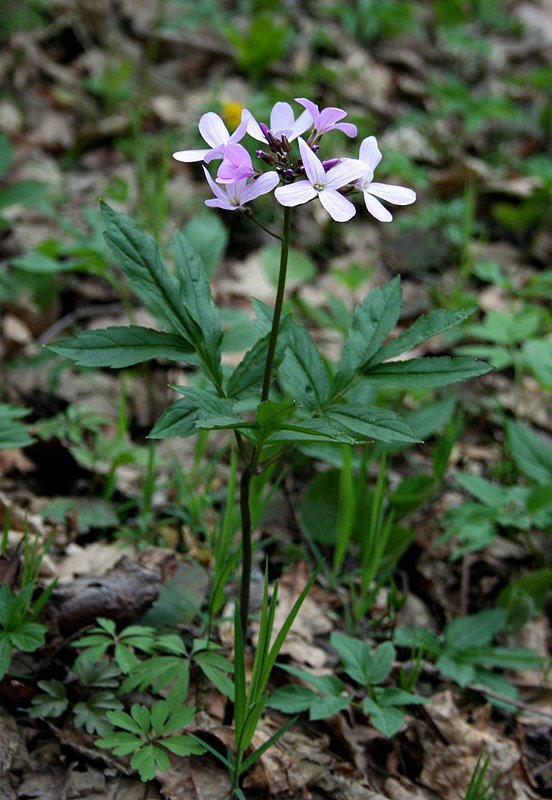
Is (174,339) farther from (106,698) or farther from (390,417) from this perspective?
(106,698)

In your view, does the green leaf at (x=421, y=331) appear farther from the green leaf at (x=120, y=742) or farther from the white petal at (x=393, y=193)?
the green leaf at (x=120, y=742)

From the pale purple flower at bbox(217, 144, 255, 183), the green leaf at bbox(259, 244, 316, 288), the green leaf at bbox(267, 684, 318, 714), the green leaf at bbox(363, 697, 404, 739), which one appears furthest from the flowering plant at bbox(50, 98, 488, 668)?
the green leaf at bbox(259, 244, 316, 288)

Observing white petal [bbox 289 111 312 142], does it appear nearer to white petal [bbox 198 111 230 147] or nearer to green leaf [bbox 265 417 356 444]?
white petal [bbox 198 111 230 147]

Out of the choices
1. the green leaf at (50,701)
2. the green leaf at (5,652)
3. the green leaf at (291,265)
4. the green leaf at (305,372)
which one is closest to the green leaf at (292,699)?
the green leaf at (50,701)

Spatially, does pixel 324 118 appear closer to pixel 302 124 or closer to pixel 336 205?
pixel 302 124

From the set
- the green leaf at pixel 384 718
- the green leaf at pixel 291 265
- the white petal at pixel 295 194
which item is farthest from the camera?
the green leaf at pixel 291 265

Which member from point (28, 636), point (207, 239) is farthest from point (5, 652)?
point (207, 239)

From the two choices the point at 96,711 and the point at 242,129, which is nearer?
the point at 242,129
